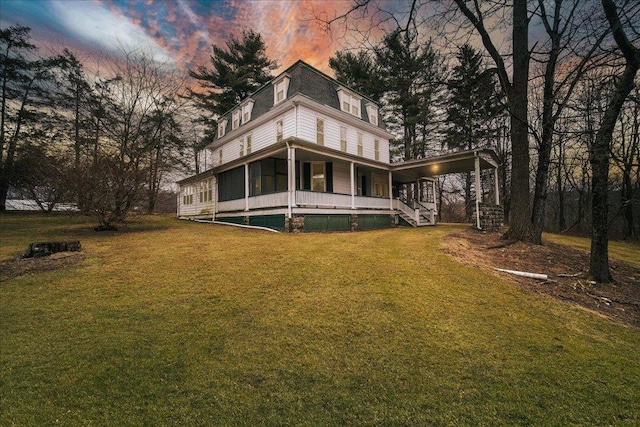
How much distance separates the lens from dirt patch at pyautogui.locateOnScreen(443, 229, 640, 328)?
5.03 metres

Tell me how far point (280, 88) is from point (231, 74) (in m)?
13.0

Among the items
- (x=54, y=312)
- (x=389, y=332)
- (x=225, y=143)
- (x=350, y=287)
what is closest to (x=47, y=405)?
(x=54, y=312)

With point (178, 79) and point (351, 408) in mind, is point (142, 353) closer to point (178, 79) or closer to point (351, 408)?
point (351, 408)

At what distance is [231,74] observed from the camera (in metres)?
26.1

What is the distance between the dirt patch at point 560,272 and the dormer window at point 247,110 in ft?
50.7

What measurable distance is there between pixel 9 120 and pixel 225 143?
14.6 metres

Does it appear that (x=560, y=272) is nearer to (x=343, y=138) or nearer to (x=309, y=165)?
(x=309, y=165)

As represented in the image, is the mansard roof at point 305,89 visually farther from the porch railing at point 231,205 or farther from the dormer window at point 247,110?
the porch railing at point 231,205

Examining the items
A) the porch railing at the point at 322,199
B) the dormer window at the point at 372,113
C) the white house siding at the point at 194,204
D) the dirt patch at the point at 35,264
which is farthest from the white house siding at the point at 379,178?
the dirt patch at the point at 35,264

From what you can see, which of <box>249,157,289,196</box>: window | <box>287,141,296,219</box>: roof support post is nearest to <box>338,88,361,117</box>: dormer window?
<box>249,157,289,196</box>: window

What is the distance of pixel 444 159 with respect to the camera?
15.1 metres

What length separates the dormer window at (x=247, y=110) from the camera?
62.0ft

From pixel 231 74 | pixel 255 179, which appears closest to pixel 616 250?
pixel 255 179

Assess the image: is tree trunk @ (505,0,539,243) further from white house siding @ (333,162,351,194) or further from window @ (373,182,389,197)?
window @ (373,182,389,197)
